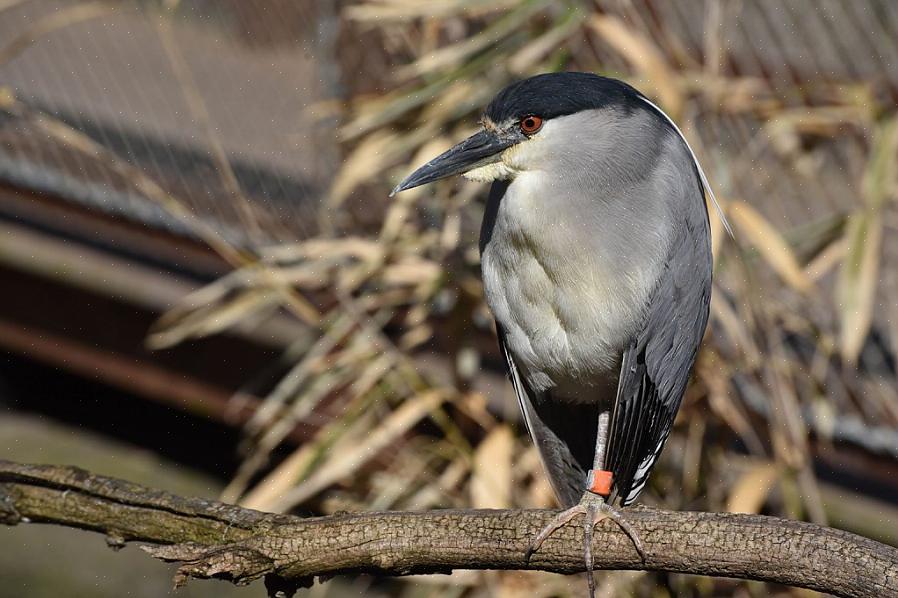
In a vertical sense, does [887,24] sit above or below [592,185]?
above

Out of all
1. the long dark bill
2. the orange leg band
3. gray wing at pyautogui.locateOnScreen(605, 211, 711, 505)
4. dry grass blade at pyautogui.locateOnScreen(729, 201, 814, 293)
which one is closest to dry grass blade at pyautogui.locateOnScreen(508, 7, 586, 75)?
dry grass blade at pyautogui.locateOnScreen(729, 201, 814, 293)

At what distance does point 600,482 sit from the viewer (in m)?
1.56

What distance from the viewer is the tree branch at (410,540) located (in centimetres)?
118

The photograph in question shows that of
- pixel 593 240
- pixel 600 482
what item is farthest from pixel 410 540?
pixel 593 240

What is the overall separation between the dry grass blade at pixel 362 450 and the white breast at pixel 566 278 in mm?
851

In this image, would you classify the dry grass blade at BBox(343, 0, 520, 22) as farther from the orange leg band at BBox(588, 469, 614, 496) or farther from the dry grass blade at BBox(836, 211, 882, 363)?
the orange leg band at BBox(588, 469, 614, 496)

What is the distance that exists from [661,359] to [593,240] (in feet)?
0.78

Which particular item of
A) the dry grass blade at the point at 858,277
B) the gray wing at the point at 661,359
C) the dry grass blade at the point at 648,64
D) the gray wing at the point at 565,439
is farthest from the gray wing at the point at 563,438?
the dry grass blade at the point at 648,64

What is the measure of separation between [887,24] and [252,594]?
268cm

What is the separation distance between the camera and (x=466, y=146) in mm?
1538

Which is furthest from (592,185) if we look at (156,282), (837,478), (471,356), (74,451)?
(74,451)

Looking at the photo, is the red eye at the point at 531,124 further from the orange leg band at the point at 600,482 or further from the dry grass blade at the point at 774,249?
the dry grass blade at the point at 774,249

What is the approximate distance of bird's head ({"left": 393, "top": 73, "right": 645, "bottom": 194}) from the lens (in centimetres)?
153

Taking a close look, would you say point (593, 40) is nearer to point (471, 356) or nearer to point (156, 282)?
point (471, 356)
